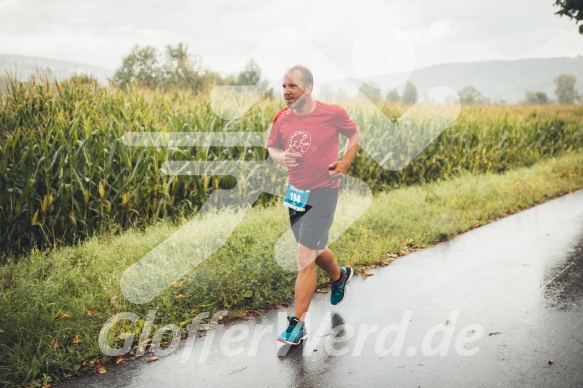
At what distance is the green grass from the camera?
12.3ft

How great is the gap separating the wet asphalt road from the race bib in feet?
3.40

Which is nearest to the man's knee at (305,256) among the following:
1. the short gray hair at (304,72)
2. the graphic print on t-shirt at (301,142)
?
the graphic print on t-shirt at (301,142)

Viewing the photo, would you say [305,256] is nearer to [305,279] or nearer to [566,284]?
[305,279]

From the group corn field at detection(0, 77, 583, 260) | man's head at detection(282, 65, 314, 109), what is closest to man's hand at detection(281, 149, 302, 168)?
man's head at detection(282, 65, 314, 109)

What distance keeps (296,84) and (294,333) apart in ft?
6.29

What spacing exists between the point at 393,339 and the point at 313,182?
54.6 inches

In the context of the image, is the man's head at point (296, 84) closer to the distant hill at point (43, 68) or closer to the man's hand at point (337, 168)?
the man's hand at point (337, 168)

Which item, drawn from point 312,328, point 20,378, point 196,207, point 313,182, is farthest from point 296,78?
point 196,207

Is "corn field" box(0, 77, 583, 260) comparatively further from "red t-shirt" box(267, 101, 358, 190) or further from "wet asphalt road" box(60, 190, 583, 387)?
"red t-shirt" box(267, 101, 358, 190)

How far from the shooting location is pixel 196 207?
7.73 metres

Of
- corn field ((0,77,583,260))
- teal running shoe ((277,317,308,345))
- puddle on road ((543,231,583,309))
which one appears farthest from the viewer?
corn field ((0,77,583,260))

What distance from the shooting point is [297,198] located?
4090mm

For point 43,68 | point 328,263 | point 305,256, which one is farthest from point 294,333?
point 43,68

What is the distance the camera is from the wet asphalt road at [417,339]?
11.2 feet
